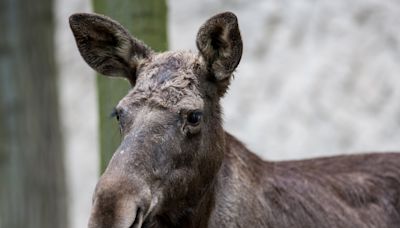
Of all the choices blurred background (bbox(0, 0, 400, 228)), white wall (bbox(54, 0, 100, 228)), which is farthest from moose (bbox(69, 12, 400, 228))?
white wall (bbox(54, 0, 100, 228))

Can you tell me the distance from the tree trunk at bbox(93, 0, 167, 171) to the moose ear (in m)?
1.65

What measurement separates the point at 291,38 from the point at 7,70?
755 centimetres

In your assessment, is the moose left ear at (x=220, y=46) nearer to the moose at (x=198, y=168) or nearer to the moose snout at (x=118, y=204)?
the moose at (x=198, y=168)

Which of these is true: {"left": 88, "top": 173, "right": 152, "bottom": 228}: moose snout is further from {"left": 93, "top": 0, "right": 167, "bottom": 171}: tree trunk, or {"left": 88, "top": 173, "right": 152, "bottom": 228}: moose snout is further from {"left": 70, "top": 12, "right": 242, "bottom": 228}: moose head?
{"left": 93, "top": 0, "right": 167, "bottom": 171}: tree trunk

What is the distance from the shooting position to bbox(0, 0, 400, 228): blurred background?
1603cm

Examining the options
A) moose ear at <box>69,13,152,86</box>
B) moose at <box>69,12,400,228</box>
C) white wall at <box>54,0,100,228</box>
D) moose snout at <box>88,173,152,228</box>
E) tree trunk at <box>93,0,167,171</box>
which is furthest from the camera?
white wall at <box>54,0,100,228</box>

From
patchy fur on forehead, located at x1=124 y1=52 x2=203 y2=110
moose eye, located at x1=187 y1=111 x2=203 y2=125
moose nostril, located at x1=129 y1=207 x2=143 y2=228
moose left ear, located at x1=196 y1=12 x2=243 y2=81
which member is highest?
moose left ear, located at x1=196 y1=12 x2=243 y2=81

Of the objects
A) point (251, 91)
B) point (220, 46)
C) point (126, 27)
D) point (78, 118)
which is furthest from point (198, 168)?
point (78, 118)

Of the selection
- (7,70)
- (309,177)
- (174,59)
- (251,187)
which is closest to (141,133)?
(174,59)

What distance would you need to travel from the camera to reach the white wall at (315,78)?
20812 millimetres

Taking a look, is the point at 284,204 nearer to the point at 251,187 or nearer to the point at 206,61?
the point at 251,187

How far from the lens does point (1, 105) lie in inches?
651

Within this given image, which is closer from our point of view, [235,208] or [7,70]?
[235,208]

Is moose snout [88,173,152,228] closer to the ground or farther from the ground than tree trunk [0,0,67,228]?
closer to the ground
